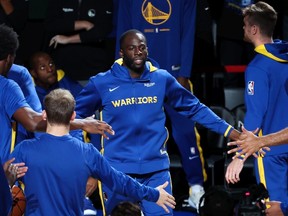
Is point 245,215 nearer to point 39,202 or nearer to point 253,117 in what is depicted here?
point 253,117

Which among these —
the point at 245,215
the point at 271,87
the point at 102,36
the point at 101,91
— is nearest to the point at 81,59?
the point at 102,36

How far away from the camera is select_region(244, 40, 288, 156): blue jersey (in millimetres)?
6699

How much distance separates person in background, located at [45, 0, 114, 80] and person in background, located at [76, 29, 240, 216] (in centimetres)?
201

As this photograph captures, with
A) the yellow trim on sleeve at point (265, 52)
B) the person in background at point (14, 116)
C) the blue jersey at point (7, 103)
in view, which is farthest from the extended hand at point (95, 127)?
the yellow trim on sleeve at point (265, 52)

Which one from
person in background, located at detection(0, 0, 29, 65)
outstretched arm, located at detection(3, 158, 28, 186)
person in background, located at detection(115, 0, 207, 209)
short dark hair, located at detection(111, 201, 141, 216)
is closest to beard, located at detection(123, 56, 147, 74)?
person in background, located at detection(115, 0, 207, 209)

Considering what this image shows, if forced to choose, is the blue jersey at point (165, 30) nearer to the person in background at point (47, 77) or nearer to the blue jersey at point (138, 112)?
the person in background at point (47, 77)

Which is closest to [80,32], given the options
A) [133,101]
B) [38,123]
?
[133,101]

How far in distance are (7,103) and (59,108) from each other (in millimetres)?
773

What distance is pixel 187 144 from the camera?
8.48 metres

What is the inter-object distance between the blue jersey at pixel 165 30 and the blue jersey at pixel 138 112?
56.1 inches

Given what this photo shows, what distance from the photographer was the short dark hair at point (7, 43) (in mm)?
6414

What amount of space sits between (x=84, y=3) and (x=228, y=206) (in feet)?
9.31

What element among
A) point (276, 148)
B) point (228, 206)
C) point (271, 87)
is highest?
point (271, 87)

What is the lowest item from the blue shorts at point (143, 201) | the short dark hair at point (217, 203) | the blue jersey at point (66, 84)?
the short dark hair at point (217, 203)
